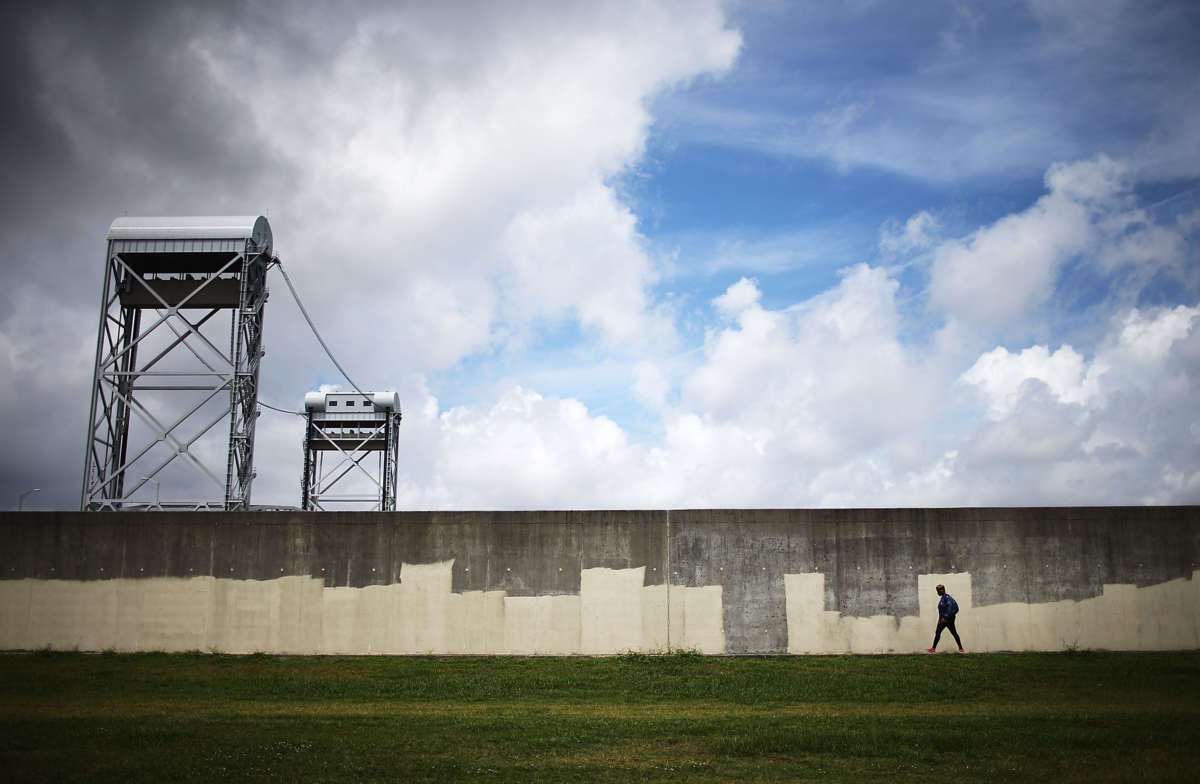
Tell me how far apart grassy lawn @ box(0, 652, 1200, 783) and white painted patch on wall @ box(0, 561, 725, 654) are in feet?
2.07

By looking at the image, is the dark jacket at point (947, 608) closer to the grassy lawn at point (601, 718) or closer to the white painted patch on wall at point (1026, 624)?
the grassy lawn at point (601, 718)

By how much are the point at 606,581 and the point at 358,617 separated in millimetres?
5631

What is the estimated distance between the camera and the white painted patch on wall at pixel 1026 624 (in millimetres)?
20406

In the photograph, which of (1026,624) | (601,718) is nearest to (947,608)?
(1026,624)

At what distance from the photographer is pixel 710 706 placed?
1472 cm

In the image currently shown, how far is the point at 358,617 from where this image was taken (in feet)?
68.2

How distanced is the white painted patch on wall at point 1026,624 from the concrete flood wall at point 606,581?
44mm

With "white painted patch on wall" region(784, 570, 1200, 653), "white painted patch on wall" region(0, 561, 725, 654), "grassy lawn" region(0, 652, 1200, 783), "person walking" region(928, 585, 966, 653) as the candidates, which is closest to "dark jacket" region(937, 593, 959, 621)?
"person walking" region(928, 585, 966, 653)

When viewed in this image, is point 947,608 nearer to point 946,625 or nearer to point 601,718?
point 946,625

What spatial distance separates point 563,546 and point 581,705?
640 cm

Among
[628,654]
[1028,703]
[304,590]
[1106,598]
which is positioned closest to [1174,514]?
[1106,598]

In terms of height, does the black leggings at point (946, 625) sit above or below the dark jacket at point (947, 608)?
below

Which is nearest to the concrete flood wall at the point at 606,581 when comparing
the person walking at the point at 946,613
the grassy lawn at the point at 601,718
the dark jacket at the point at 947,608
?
the grassy lawn at the point at 601,718

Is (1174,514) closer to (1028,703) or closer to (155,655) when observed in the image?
(1028,703)
